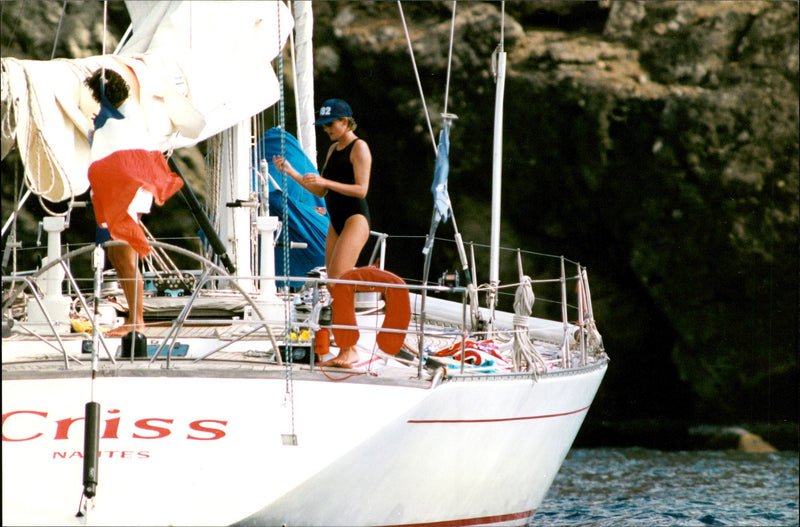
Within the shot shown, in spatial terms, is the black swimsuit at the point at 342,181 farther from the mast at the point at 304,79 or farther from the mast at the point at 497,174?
the mast at the point at 304,79

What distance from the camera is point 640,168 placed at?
49.8 feet

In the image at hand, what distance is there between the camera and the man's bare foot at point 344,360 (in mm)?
5464

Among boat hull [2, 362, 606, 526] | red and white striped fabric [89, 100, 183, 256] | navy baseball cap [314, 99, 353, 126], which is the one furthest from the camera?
navy baseball cap [314, 99, 353, 126]

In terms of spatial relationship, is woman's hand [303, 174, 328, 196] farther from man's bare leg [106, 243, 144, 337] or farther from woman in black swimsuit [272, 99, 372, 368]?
man's bare leg [106, 243, 144, 337]

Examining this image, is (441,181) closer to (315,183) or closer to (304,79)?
(315,183)

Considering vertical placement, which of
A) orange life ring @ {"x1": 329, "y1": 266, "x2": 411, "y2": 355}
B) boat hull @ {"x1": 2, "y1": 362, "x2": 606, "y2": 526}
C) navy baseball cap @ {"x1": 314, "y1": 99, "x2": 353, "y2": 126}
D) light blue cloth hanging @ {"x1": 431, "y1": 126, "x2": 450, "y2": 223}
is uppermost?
navy baseball cap @ {"x1": 314, "y1": 99, "x2": 353, "y2": 126}

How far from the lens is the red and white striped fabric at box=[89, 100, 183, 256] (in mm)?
5344

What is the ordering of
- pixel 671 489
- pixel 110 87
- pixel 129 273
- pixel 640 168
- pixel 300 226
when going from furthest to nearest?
1. pixel 640 168
2. pixel 671 489
3. pixel 300 226
4. pixel 129 273
5. pixel 110 87

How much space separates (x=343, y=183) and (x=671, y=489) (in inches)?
266

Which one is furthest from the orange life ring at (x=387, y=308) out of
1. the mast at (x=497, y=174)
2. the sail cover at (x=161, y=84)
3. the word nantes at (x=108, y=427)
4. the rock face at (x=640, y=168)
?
the rock face at (x=640, y=168)

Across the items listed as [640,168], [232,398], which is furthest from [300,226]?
[640,168]

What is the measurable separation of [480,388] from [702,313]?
10207mm

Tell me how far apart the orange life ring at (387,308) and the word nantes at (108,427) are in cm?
87

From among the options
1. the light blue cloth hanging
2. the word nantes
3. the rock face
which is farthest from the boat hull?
the rock face
